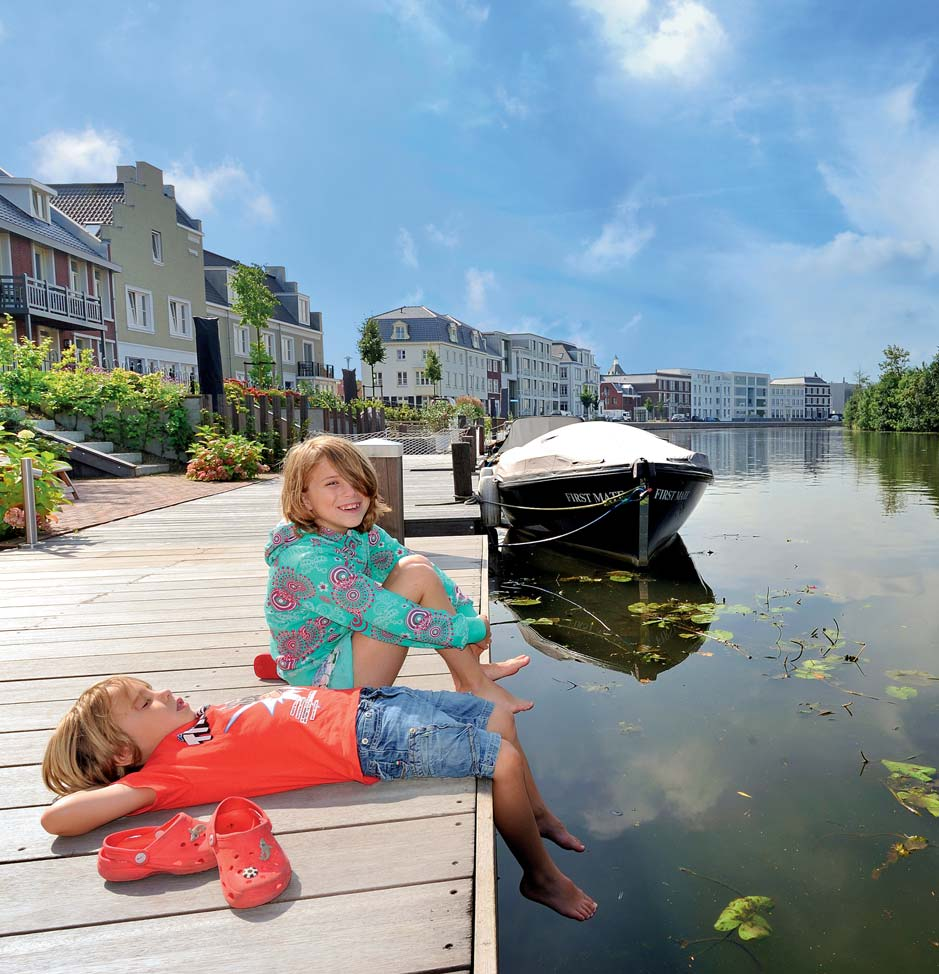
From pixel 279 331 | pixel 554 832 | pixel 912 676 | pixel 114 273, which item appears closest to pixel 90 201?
pixel 114 273

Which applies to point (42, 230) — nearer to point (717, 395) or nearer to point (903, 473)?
point (903, 473)

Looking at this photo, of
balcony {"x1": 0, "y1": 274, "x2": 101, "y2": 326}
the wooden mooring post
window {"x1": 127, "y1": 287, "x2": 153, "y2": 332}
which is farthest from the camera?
window {"x1": 127, "y1": 287, "x2": 153, "y2": 332}

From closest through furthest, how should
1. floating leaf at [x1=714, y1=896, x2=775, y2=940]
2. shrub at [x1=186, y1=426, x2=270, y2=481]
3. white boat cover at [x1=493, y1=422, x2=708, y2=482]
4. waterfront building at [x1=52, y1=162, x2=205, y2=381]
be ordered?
floating leaf at [x1=714, y1=896, x2=775, y2=940] < white boat cover at [x1=493, y1=422, x2=708, y2=482] < shrub at [x1=186, y1=426, x2=270, y2=481] < waterfront building at [x1=52, y1=162, x2=205, y2=381]

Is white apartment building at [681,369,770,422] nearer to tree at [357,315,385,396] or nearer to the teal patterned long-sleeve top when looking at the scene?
tree at [357,315,385,396]

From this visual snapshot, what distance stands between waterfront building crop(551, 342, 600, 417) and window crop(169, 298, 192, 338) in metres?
76.3

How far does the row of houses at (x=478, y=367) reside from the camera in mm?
72312

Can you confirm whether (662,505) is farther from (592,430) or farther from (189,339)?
(189,339)

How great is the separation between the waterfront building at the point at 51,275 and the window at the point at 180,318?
165 inches

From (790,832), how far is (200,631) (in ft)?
10.2

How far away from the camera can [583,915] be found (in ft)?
8.20

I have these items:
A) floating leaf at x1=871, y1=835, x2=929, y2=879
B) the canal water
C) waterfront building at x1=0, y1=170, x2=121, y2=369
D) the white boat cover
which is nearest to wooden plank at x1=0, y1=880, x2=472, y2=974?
the canal water

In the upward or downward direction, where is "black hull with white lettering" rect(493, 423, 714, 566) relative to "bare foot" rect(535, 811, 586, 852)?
upward

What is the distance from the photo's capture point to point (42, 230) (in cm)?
2617

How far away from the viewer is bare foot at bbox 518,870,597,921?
2.48 metres
